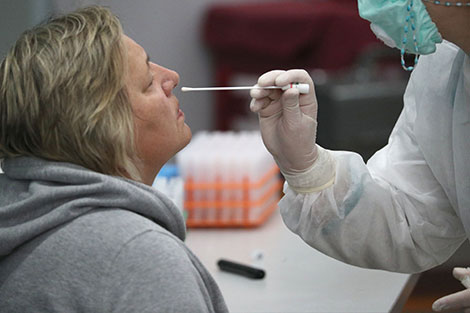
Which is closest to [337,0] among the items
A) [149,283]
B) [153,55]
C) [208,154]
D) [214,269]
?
[153,55]

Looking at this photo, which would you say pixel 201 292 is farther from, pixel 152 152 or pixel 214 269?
pixel 214 269

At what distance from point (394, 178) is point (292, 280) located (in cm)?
37

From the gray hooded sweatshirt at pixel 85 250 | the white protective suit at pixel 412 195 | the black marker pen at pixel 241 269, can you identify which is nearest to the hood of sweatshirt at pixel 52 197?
the gray hooded sweatshirt at pixel 85 250

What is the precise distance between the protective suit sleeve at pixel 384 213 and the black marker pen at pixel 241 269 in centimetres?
24

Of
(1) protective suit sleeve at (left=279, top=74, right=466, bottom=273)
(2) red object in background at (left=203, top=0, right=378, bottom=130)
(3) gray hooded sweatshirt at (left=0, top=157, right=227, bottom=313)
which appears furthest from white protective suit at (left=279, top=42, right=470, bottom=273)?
(2) red object in background at (left=203, top=0, right=378, bottom=130)

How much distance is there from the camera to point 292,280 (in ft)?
5.82

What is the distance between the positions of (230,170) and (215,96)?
268 centimetres

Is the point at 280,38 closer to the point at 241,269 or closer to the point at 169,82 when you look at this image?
the point at 241,269

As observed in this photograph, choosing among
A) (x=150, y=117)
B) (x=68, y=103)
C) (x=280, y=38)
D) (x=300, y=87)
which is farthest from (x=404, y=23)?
(x=280, y=38)

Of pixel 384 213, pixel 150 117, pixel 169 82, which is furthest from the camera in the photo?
pixel 384 213

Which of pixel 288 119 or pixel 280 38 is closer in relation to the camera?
pixel 288 119

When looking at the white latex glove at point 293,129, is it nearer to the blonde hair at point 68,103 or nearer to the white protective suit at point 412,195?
the white protective suit at point 412,195

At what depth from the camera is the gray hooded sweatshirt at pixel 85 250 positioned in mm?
1061

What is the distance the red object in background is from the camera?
4.34m
